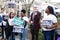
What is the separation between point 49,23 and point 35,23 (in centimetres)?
28

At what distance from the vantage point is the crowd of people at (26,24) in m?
3.93

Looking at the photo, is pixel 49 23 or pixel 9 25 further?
pixel 9 25

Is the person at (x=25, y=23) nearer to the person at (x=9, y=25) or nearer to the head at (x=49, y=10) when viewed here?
the person at (x=9, y=25)

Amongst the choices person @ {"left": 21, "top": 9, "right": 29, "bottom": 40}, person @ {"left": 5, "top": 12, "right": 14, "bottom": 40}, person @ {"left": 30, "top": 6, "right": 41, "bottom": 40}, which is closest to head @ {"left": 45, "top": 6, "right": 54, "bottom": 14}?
person @ {"left": 30, "top": 6, "right": 41, "bottom": 40}

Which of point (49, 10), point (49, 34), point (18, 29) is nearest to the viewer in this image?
point (49, 10)

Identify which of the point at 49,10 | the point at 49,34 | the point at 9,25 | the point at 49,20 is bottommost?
the point at 49,34

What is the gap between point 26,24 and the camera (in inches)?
160

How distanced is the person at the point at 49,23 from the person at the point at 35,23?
116 millimetres

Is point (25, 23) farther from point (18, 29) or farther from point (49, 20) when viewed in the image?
point (49, 20)

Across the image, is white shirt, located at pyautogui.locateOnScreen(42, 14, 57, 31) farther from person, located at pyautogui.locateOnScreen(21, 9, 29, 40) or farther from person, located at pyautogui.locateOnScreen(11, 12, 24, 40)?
person, located at pyautogui.locateOnScreen(11, 12, 24, 40)

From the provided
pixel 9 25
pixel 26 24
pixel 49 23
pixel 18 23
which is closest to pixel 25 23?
pixel 26 24

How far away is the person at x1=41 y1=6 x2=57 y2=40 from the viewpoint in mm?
3906

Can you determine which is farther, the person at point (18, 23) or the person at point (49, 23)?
the person at point (18, 23)

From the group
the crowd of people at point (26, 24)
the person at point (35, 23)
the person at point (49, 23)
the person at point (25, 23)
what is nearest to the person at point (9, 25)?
the crowd of people at point (26, 24)
